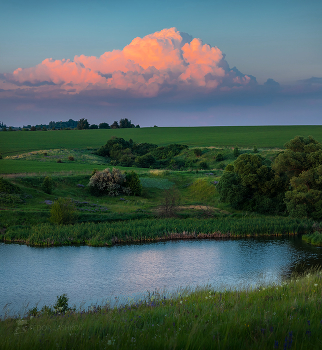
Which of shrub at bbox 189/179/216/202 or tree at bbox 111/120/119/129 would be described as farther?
tree at bbox 111/120/119/129

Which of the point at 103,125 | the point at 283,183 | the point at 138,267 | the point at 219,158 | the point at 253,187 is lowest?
the point at 138,267

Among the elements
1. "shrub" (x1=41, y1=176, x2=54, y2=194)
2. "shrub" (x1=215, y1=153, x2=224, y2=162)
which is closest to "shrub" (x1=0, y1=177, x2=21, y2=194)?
"shrub" (x1=41, y1=176, x2=54, y2=194)

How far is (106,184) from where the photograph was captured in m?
49.0

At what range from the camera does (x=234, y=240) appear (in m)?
31.2

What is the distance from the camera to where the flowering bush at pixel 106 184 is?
1913 inches

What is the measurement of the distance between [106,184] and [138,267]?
26.8 meters

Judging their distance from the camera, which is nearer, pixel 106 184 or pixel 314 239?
pixel 314 239

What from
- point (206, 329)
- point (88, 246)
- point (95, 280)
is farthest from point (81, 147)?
point (206, 329)

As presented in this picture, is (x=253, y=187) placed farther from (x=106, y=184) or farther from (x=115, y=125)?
(x=115, y=125)

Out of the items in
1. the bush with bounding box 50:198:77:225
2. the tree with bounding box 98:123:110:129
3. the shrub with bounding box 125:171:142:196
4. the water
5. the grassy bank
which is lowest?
the water

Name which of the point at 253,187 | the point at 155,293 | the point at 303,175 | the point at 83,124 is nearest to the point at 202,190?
the point at 253,187

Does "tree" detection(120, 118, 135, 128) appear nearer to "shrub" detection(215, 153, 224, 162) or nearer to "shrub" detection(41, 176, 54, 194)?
"shrub" detection(215, 153, 224, 162)

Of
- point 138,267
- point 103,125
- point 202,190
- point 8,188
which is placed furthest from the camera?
point 103,125

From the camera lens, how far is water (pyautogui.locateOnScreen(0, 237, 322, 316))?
18.6m
